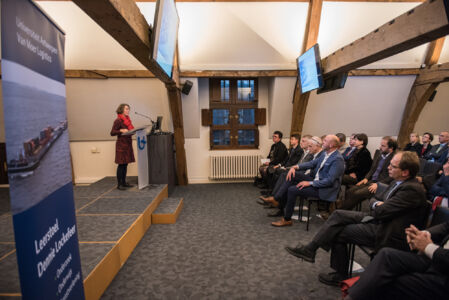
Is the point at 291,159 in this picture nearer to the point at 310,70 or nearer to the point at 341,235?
the point at 310,70

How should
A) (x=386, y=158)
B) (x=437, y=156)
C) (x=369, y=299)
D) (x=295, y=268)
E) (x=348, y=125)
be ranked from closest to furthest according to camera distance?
(x=369, y=299) < (x=295, y=268) < (x=386, y=158) < (x=437, y=156) < (x=348, y=125)

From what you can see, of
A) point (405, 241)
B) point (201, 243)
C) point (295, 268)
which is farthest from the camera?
point (201, 243)

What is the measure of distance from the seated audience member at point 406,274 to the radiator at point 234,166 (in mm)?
4251

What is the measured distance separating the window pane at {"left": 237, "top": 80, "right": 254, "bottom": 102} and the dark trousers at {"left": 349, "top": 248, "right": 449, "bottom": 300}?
471 cm

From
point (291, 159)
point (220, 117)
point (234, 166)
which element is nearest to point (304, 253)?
point (291, 159)

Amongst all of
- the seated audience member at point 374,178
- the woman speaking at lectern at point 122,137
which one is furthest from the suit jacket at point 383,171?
the woman speaking at lectern at point 122,137

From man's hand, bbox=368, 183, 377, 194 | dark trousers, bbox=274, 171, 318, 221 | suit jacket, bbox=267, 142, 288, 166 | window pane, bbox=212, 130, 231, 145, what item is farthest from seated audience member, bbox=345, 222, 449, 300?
window pane, bbox=212, 130, 231, 145

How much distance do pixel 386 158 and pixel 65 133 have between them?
361 cm

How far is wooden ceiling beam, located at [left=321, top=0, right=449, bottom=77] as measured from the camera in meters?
2.06

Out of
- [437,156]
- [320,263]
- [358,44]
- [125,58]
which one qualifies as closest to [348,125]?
[437,156]

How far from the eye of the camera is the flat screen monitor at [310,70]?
→ 12.1 feet

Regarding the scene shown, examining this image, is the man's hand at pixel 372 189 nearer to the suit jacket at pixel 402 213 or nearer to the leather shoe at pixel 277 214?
the leather shoe at pixel 277 214

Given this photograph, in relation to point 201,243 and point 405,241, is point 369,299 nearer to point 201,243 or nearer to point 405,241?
point 405,241

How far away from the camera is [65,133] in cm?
131
